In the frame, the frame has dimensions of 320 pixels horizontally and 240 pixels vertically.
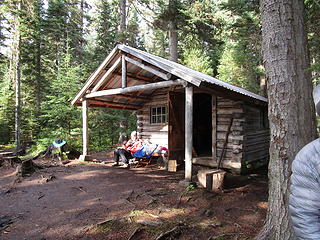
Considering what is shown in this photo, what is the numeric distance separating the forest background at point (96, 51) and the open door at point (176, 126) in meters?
4.79

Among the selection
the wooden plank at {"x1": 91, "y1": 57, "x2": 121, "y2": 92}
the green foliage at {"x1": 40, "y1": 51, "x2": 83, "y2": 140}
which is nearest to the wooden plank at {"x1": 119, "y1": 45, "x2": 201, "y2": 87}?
the wooden plank at {"x1": 91, "y1": 57, "x2": 121, "y2": 92}

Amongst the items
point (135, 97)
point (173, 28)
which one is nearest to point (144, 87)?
point (135, 97)

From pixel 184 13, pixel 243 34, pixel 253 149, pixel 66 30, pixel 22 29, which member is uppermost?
pixel 66 30

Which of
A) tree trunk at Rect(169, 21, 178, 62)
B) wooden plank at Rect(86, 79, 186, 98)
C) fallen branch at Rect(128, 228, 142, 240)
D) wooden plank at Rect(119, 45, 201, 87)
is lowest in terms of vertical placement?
fallen branch at Rect(128, 228, 142, 240)

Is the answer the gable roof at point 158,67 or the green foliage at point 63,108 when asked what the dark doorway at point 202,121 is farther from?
the green foliage at point 63,108

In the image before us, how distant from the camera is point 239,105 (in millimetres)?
7941

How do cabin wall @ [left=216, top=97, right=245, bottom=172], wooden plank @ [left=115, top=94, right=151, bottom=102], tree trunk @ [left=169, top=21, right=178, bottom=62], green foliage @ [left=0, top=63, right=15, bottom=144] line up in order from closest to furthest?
cabin wall @ [left=216, top=97, right=245, bottom=172], wooden plank @ [left=115, top=94, right=151, bottom=102], tree trunk @ [left=169, top=21, right=178, bottom=62], green foliage @ [left=0, top=63, right=15, bottom=144]

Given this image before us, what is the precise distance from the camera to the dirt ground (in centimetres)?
348

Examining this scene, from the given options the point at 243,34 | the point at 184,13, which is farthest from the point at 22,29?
the point at 243,34

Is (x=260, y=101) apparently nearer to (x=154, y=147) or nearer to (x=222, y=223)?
(x=154, y=147)

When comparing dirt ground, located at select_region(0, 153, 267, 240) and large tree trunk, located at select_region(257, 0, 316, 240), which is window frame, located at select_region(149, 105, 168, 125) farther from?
large tree trunk, located at select_region(257, 0, 316, 240)

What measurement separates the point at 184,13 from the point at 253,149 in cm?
954

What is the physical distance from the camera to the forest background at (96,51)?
13219mm

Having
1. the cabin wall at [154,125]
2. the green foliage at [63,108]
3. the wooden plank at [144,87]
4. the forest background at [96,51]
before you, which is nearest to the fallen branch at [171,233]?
the wooden plank at [144,87]
